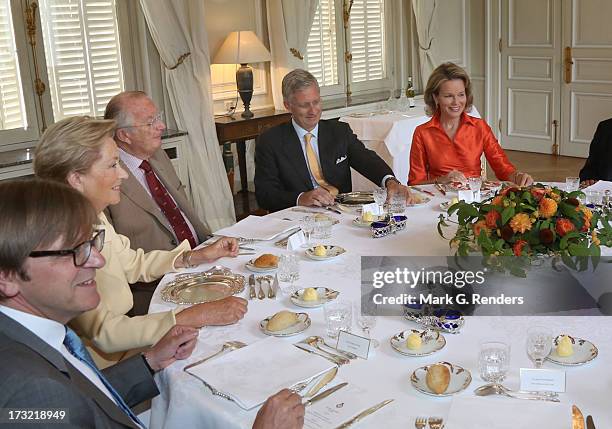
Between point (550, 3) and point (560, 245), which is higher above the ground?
point (550, 3)

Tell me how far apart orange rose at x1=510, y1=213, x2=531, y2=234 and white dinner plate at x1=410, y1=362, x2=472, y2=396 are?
54 cm

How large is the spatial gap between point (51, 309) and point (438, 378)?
0.82 metres

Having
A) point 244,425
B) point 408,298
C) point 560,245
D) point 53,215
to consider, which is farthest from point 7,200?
point 560,245

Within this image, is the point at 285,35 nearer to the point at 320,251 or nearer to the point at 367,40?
the point at 367,40

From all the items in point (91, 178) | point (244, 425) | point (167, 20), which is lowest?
point (244, 425)

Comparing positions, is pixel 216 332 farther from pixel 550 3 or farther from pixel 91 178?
pixel 550 3

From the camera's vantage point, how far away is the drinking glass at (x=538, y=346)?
172 centimetres

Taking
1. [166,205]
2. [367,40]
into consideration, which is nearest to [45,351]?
[166,205]

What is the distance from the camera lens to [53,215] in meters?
1.37

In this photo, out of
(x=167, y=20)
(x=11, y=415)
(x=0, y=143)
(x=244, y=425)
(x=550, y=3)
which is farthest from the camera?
(x=550, y=3)

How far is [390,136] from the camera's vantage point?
5.64 meters

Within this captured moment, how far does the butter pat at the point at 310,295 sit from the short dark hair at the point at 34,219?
0.89 meters

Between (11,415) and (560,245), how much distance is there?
4.89 feet

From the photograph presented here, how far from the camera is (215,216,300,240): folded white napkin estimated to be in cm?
288
